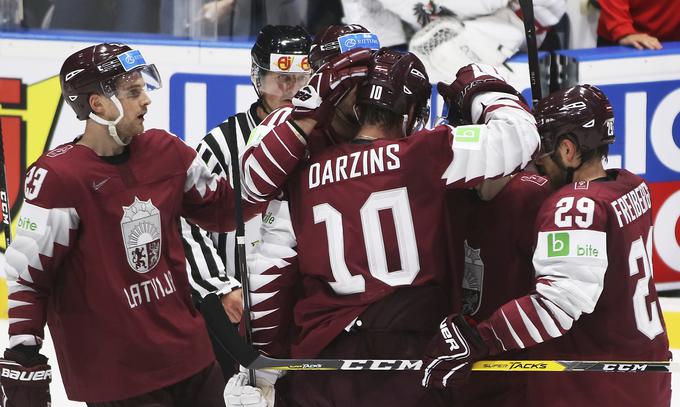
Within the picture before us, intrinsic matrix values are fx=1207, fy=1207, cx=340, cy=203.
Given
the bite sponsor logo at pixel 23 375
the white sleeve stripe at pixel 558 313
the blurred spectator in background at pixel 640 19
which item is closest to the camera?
the white sleeve stripe at pixel 558 313

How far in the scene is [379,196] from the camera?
2.36m

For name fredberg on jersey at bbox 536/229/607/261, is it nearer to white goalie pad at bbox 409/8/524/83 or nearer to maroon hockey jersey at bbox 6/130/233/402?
maroon hockey jersey at bbox 6/130/233/402

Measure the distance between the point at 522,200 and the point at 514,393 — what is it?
43cm

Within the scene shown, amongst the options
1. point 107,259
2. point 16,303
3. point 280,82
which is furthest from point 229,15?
point 16,303

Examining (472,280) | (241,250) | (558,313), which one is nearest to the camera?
(558,313)

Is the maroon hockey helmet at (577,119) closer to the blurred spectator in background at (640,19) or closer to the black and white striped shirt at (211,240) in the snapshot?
the black and white striped shirt at (211,240)

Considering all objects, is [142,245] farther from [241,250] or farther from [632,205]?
[632,205]

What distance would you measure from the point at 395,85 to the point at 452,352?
532 millimetres

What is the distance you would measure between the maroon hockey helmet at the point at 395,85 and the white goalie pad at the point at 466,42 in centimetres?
239

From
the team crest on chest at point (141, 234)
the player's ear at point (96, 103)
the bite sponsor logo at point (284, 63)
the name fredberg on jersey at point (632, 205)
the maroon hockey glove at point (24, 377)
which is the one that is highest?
the bite sponsor logo at point (284, 63)

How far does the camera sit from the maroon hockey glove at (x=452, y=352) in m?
2.31

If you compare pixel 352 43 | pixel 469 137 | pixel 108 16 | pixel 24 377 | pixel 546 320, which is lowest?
pixel 24 377

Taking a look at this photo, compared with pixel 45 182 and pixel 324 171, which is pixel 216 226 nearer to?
pixel 45 182

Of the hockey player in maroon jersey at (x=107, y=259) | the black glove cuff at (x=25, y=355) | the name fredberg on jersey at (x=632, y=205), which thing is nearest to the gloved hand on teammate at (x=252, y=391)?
the hockey player in maroon jersey at (x=107, y=259)
